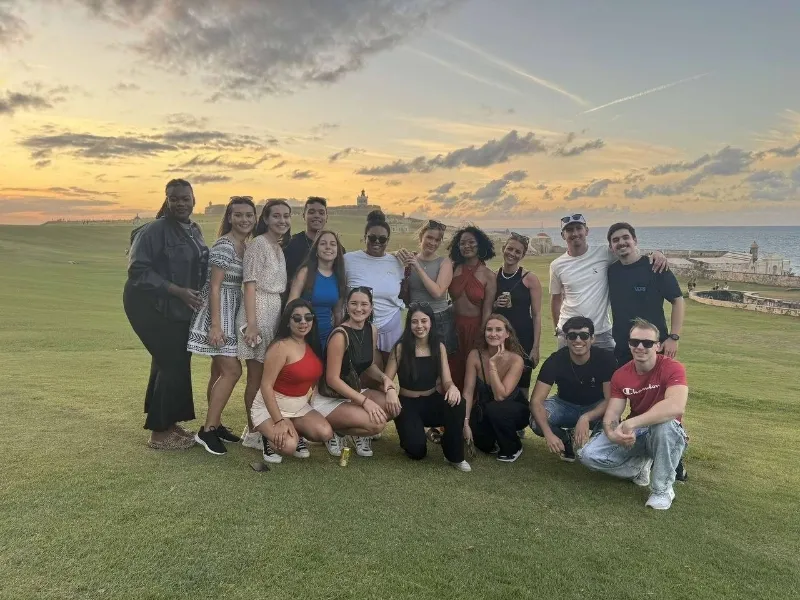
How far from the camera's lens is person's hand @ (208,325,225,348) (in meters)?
5.38

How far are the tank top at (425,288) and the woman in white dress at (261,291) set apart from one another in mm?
1431

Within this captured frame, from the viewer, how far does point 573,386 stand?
18.8 ft

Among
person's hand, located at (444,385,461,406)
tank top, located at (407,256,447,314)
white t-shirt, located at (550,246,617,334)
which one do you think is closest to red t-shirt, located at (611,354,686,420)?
white t-shirt, located at (550,246,617,334)

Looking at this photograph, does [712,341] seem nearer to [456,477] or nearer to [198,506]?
[456,477]

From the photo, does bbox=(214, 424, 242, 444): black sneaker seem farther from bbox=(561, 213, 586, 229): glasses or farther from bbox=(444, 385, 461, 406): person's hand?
bbox=(561, 213, 586, 229): glasses

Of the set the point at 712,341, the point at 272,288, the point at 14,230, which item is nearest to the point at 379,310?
the point at 272,288

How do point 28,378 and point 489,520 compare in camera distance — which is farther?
point 28,378

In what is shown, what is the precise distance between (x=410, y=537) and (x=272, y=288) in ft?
8.99

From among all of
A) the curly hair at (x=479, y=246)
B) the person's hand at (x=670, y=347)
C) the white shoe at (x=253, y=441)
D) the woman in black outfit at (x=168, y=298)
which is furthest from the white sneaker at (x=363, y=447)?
the person's hand at (x=670, y=347)

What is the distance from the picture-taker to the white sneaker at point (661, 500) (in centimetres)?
454

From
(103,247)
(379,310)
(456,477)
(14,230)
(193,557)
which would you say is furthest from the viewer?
(14,230)

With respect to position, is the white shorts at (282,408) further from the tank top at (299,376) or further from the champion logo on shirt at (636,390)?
the champion logo on shirt at (636,390)

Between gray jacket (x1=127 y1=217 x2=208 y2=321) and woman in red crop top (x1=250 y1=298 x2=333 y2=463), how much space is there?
38.3 inches

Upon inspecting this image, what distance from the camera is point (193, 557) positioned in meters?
3.51
